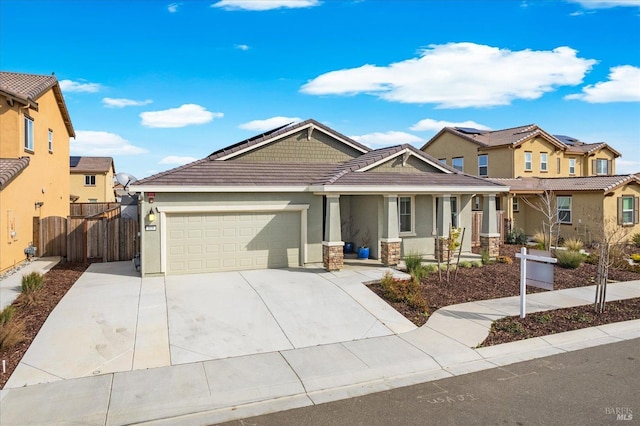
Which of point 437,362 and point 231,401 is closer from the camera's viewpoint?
point 231,401

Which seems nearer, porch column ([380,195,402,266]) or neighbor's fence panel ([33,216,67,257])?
porch column ([380,195,402,266])

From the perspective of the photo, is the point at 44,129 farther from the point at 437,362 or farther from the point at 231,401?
the point at 437,362

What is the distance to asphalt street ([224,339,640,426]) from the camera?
5914mm

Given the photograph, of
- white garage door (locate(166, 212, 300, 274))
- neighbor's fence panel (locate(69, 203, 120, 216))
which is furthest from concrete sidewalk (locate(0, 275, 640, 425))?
neighbor's fence panel (locate(69, 203, 120, 216))

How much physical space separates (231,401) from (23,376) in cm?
361

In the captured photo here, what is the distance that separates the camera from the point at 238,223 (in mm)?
14789

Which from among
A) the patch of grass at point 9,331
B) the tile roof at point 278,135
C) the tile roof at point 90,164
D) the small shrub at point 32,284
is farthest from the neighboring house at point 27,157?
the tile roof at point 90,164

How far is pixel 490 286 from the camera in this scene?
1326cm

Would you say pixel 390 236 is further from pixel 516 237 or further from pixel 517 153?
pixel 517 153

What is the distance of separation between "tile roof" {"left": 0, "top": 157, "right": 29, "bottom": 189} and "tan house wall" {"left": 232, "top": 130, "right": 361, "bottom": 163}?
7252 mm

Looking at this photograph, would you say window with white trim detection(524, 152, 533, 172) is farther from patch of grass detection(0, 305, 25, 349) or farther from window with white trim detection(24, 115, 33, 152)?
patch of grass detection(0, 305, 25, 349)

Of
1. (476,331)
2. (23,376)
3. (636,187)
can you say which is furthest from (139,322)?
(636,187)

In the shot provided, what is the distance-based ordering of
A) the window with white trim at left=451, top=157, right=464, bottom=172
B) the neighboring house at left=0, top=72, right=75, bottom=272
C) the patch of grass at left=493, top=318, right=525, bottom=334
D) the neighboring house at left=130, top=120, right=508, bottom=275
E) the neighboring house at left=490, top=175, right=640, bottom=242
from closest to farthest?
the patch of grass at left=493, top=318, right=525, bottom=334 → the neighboring house at left=130, top=120, right=508, bottom=275 → the neighboring house at left=0, top=72, right=75, bottom=272 → the neighboring house at left=490, top=175, right=640, bottom=242 → the window with white trim at left=451, top=157, right=464, bottom=172

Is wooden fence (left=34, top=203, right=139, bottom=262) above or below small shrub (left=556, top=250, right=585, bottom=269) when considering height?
above
